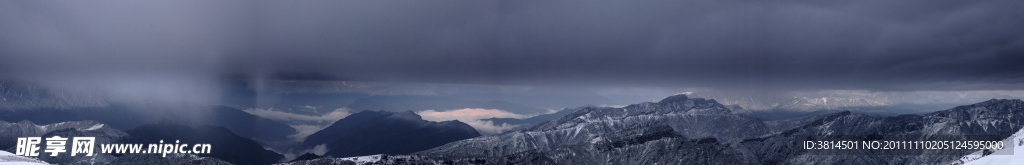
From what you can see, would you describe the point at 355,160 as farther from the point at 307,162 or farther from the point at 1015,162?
the point at 1015,162

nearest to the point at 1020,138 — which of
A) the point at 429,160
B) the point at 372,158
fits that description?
the point at 429,160

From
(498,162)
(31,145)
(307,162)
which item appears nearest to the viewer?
(31,145)

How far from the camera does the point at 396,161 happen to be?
161 metres

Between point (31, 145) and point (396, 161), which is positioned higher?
point (31, 145)

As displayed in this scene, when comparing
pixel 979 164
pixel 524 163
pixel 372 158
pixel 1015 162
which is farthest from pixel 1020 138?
pixel 372 158

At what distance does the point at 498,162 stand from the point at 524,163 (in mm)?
14404

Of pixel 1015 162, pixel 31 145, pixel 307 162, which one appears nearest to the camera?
pixel 1015 162

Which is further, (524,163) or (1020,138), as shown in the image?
(524,163)

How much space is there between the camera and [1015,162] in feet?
207

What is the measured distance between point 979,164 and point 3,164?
261m

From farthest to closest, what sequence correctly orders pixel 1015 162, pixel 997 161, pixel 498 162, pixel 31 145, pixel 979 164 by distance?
pixel 498 162, pixel 31 145, pixel 979 164, pixel 997 161, pixel 1015 162

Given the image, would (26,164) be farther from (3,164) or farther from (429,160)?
(429,160)

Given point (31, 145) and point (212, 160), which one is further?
point (212, 160)

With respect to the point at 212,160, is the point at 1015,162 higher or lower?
higher
